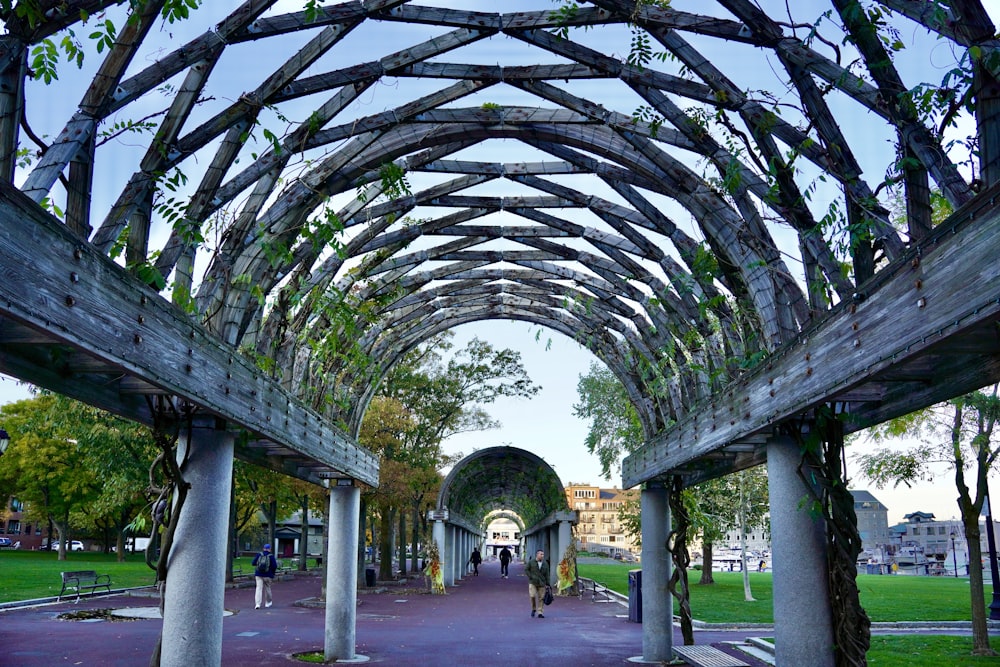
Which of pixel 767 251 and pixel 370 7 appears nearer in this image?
pixel 370 7

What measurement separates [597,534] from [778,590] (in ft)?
507

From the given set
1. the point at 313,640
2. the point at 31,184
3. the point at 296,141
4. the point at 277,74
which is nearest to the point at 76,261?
the point at 31,184

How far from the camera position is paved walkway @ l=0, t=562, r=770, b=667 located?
14.4 m

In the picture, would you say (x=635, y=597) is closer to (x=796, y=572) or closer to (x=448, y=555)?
(x=796, y=572)

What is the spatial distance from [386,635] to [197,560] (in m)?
11.7

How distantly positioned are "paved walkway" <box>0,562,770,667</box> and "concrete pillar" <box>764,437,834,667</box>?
634 cm

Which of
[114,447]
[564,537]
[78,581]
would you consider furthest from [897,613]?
[114,447]

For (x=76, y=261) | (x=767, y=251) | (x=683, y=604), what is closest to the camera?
(x=76, y=261)

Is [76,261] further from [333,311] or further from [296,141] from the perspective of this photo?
[333,311]

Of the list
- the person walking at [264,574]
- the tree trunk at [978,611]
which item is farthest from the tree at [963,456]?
the person walking at [264,574]

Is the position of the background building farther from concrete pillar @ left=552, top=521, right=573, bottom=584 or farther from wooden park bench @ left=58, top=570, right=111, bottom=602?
wooden park bench @ left=58, top=570, right=111, bottom=602

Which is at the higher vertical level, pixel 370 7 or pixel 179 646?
pixel 370 7

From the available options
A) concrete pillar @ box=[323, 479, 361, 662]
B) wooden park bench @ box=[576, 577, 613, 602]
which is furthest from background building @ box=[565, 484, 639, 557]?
concrete pillar @ box=[323, 479, 361, 662]

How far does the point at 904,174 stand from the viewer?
5.91 meters
